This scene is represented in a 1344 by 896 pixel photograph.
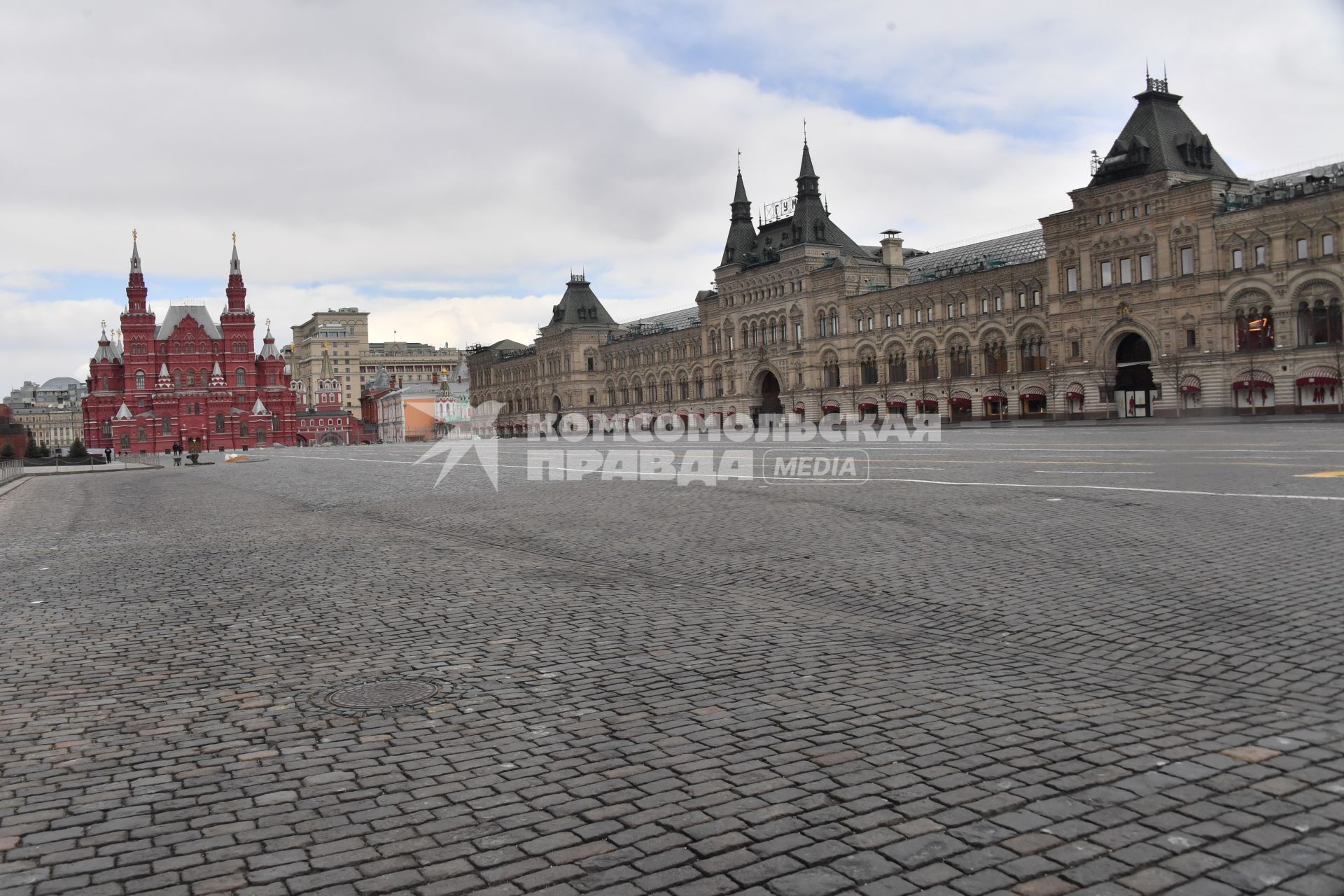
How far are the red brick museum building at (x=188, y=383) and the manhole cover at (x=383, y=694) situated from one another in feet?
353

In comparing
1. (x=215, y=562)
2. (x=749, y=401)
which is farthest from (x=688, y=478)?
(x=749, y=401)

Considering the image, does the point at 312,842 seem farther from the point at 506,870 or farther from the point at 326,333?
the point at 326,333

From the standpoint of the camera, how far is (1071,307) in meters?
57.7

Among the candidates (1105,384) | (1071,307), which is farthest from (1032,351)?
(1105,384)

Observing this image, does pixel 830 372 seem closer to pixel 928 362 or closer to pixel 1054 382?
pixel 928 362

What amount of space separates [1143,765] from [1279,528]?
7919mm

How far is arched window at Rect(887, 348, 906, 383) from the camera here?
233 ft

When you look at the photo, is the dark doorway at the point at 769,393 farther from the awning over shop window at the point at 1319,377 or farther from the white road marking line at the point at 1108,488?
the white road marking line at the point at 1108,488

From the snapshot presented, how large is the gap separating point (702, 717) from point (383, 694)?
2016 millimetres

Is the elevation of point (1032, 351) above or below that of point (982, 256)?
below

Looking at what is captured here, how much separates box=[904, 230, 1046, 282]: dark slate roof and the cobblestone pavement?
5715 cm

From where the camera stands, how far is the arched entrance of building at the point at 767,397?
3317 inches

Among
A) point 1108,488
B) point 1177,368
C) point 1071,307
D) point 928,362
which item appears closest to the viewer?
point 1108,488

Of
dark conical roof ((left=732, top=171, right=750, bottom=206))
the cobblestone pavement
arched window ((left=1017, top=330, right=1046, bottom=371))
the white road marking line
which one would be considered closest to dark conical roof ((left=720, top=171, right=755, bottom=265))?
dark conical roof ((left=732, top=171, right=750, bottom=206))
